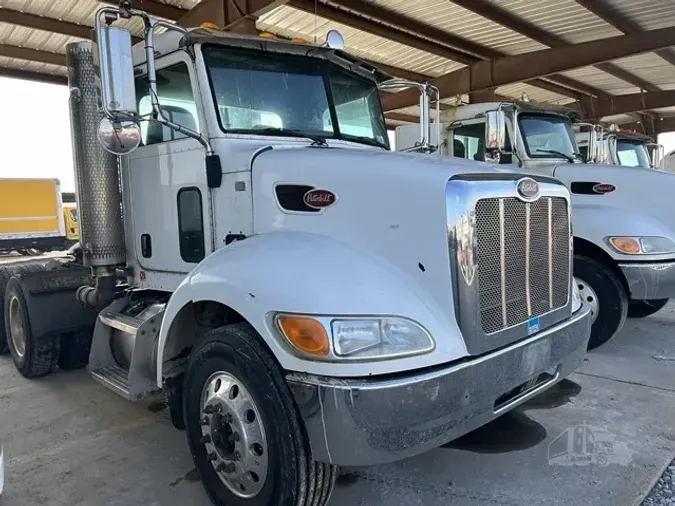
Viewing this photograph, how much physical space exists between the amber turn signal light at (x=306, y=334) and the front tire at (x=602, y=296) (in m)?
4.11

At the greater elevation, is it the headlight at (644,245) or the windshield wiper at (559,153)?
the windshield wiper at (559,153)

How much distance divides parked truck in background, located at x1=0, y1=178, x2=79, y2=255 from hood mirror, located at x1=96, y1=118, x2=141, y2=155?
1432 cm

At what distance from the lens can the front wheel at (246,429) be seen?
7.71 feet

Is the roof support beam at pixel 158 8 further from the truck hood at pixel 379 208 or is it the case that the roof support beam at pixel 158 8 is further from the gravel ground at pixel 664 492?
the gravel ground at pixel 664 492

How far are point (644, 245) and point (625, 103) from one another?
14.3 metres

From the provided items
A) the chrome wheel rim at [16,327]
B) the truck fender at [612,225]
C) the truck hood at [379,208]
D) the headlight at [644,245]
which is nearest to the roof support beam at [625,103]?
the truck fender at [612,225]

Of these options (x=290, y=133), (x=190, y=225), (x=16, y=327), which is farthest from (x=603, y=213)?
(x=16, y=327)

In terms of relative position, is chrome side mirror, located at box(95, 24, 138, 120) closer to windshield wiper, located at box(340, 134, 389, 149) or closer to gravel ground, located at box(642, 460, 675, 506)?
windshield wiper, located at box(340, 134, 389, 149)

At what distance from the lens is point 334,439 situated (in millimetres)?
2193

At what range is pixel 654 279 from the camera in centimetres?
512

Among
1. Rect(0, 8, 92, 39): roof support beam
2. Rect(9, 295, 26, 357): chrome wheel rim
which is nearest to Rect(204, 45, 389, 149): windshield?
Rect(9, 295, 26, 357): chrome wheel rim

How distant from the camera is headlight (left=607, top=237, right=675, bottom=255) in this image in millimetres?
5184

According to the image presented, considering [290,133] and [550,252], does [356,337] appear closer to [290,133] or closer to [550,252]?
[550,252]

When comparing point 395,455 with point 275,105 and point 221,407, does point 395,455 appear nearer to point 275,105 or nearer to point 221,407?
→ point 221,407
